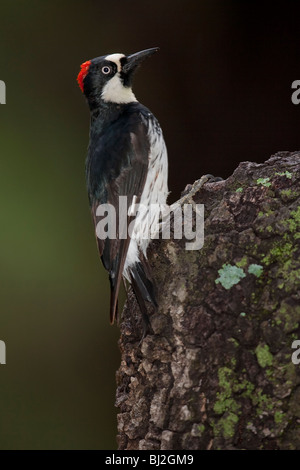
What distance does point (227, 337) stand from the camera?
1939 millimetres

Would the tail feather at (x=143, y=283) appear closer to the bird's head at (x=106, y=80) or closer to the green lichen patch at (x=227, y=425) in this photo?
the green lichen patch at (x=227, y=425)

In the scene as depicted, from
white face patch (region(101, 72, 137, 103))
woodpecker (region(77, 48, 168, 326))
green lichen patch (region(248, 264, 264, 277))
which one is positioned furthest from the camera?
white face patch (region(101, 72, 137, 103))

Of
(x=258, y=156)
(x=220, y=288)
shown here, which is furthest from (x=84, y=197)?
(x=220, y=288)

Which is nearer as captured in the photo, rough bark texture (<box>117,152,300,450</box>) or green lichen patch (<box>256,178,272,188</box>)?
rough bark texture (<box>117,152,300,450</box>)

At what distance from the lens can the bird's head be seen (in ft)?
9.32

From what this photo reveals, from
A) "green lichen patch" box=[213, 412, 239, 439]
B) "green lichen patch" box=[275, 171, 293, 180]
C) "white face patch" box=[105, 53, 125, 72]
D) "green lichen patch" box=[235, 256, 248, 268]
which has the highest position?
"white face patch" box=[105, 53, 125, 72]

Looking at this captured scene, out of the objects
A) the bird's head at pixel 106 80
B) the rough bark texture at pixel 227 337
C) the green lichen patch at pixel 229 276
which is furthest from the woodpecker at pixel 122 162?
the green lichen patch at pixel 229 276

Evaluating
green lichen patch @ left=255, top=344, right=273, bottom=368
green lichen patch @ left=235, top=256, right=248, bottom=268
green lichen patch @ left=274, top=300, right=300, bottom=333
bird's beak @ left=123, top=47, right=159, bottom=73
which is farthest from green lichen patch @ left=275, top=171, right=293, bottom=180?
bird's beak @ left=123, top=47, right=159, bottom=73

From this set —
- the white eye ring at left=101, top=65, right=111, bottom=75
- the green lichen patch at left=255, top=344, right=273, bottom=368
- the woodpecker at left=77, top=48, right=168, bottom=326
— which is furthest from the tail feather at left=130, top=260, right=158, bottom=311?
the white eye ring at left=101, top=65, right=111, bottom=75

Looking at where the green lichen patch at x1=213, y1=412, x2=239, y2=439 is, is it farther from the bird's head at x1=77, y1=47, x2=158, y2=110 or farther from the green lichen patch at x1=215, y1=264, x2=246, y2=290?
the bird's head at x1=77, y1=47, x2=158, y2=110

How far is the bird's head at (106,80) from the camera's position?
2.84m

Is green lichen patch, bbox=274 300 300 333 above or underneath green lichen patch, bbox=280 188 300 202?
underneath

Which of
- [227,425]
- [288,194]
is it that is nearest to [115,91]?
[288,194]

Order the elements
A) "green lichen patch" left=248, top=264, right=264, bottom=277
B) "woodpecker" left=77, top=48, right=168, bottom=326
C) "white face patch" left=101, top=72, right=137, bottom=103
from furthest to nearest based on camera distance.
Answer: "white face patch" left=101, top=72, right=137, bottom=103 → "woodpecker" left=77, top=48, right=168, bottom=326 → "green lichen patch" left=248, top=264, right=264, bottom=277
